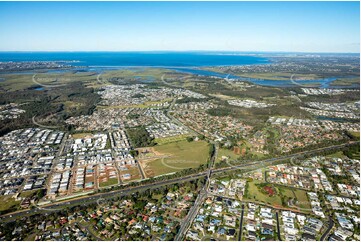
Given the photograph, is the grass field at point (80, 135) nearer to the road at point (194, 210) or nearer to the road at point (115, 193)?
the road at point (115, 193)

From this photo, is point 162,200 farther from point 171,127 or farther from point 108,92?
point 108,92

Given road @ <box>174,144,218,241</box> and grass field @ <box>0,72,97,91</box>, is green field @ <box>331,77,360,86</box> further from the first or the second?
grass field @ <box>0,72,97,91</box>

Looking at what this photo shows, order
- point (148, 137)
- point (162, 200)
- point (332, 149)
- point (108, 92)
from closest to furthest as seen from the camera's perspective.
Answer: point (162, 200) → point (332, 149) → point (148, 137) → point (108, 92)

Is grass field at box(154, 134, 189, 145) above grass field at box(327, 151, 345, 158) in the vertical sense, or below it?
above

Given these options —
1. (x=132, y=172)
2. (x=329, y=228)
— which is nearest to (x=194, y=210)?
(x=132, y=172)

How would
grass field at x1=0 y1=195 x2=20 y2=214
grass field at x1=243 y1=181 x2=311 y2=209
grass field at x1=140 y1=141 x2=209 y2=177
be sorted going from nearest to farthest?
grass field at x1=0 y1=195 x2=20 y2=214 → grass field at x1=243 y1=181 x2=311 y2=209 → grass field at x1=140 y1=141 x2=209 y2=177

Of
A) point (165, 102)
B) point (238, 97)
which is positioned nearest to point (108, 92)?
point (165, 102)

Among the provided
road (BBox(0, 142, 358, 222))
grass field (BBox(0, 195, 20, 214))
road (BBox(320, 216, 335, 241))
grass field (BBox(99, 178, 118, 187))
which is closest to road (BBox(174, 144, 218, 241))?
road (BBox(0, 142, 358, 222))

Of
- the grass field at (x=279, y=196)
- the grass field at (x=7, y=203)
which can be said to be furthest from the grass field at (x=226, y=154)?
the grass field at (x=7, y=203)
